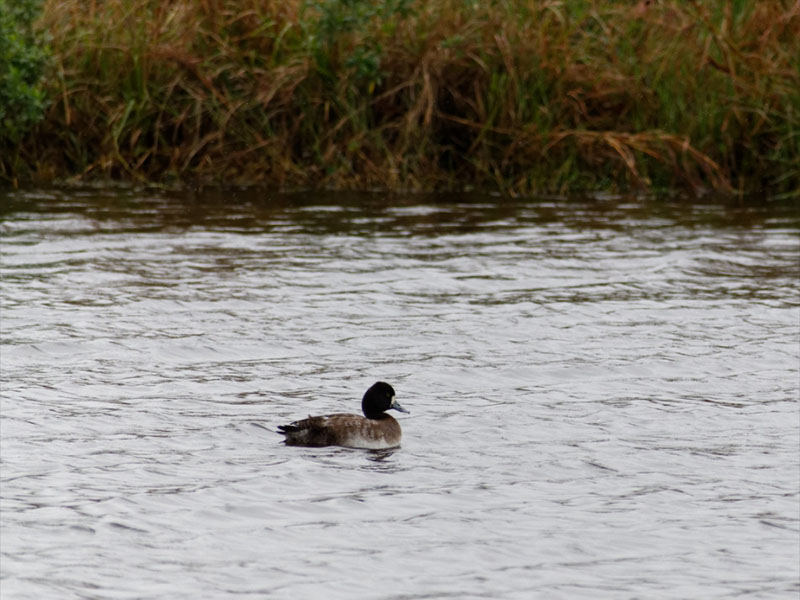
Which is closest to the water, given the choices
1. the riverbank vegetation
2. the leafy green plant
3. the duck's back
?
the duck's back

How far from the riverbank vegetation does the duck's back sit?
11.3m

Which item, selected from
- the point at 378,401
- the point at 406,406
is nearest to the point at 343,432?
the point at 378,401

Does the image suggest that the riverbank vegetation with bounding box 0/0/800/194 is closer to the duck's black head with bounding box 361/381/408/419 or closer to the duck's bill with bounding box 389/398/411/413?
the duck's bill with bounding box 389/398/411/413

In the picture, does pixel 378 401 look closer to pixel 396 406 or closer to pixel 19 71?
pixel 396 406

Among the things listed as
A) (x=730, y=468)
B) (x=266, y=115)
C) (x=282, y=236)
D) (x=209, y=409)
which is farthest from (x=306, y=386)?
(x=266, y=115)

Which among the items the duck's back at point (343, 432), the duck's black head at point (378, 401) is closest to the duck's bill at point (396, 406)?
the duck's black head at point (378, 401)

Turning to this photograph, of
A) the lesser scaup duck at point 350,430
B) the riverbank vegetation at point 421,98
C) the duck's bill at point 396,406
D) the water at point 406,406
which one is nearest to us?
the water at point 406,406

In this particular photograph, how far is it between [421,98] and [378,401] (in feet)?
36.9

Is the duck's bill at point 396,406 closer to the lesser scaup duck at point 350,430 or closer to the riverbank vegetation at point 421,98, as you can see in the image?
the lesser scaup duck at point 350,430

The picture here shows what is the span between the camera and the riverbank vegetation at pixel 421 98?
19391 millimetres

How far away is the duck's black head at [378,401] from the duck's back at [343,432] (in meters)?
0.06

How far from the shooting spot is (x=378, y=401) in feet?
27.8

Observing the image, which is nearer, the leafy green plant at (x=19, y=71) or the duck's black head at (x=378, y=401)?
the duck's black head at (x=378, y=401)

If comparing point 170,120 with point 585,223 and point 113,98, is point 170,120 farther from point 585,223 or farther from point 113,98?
point 585,223
